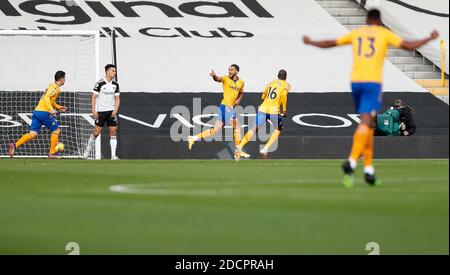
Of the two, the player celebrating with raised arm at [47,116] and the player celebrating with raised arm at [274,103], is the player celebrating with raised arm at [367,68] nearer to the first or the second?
the player celebrating with raised arm at [274,103]

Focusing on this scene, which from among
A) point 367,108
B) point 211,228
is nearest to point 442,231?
point 211,228

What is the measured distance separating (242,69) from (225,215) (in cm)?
2216

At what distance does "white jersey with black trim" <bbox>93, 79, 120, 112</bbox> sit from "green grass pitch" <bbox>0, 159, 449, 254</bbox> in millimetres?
10547

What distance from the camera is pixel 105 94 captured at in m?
25.7

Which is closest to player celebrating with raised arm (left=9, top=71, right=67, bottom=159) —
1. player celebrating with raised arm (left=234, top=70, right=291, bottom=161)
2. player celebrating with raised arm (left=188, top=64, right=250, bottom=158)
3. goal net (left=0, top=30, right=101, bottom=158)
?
goal net (left=0, top=30, right=101, bottom=158)

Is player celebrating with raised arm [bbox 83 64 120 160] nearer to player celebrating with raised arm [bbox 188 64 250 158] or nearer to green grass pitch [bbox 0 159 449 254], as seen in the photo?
player celebrating with raised arm [bbox 188 64 250 158]

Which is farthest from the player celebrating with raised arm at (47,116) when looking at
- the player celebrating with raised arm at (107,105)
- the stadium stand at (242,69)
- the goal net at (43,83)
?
the stadium stand at (242,69)

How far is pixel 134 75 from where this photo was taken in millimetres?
31016

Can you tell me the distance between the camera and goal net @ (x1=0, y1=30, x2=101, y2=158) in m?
28.5

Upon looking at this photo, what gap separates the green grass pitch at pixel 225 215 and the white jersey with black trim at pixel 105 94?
34.6 feet

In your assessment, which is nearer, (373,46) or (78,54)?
(373,46)
